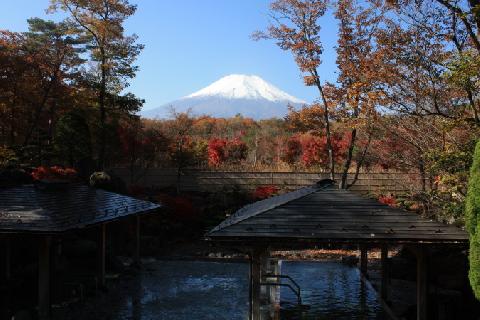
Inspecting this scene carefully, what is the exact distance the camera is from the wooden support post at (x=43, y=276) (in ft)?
33.3

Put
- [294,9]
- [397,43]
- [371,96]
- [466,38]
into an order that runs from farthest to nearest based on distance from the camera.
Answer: [294,9]
[371,96]
[397,43]
[466,38]

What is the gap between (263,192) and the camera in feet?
80.2

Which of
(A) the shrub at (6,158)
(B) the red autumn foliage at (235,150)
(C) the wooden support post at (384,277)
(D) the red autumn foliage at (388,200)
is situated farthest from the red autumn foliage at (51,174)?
(D) the red autumn foliage at (388,200)

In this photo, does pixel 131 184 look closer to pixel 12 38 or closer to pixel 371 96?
pixel 12 38

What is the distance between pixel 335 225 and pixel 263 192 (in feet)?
51.1

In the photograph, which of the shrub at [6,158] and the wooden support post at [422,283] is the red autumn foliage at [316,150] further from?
the wooden support post at [422,283]

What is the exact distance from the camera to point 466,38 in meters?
12.1

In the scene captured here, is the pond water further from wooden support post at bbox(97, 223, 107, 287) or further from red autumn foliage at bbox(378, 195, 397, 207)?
red autumn foliage at bbox(378, 195, 397, 207)

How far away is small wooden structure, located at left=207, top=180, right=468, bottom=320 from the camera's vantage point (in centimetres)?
846

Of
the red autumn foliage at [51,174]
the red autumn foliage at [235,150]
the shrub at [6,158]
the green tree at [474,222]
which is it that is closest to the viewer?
the green tree at [474,222]

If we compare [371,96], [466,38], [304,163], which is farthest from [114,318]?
[304,163]

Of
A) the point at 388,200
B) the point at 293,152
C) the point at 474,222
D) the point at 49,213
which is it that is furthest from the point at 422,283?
the point at 293,152

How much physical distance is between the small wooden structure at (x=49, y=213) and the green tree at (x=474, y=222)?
24.8 ft

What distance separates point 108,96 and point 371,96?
48.5 ft
